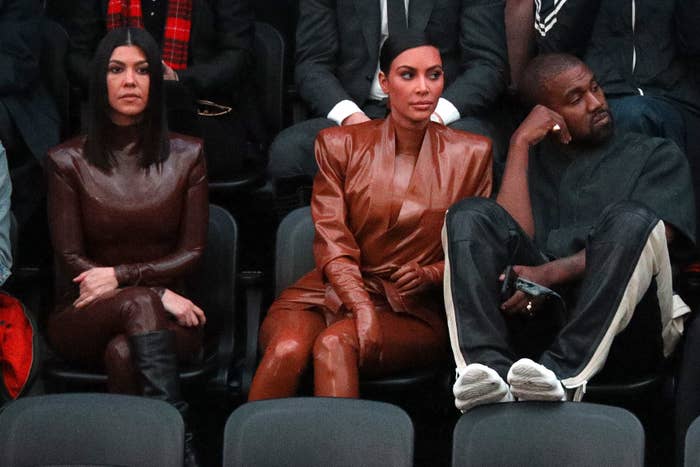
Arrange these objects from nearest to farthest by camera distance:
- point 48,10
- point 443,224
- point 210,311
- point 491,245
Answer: point 491,245 < point 443,224 < point 210,311 < point 48,10

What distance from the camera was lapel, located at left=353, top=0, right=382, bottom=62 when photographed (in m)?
4.59

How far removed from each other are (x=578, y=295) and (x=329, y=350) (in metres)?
0.59

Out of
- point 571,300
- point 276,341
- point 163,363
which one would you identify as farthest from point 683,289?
point 163,363

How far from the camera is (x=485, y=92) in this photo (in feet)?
14.9

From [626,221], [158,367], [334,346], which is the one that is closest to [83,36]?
[158,367]

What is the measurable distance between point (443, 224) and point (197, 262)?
0.63 m

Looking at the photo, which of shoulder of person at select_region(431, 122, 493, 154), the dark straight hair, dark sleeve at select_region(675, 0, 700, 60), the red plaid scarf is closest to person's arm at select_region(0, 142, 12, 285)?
the dark straight hair

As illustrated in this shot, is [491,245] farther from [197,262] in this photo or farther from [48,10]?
[48,10]

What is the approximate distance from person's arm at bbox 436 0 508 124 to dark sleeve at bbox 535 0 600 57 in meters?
0.13

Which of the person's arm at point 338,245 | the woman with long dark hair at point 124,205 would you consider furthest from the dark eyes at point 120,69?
the person's arm at point 338,245

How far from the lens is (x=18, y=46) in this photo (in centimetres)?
451

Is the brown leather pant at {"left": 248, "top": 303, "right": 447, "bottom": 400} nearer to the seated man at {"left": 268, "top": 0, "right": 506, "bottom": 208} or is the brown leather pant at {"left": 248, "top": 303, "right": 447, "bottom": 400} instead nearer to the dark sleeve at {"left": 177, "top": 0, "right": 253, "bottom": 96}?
the seated man at {"left": 268, "top": 0, "right": 506, "bottom": 208}

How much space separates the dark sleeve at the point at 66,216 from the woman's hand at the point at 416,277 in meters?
0.76

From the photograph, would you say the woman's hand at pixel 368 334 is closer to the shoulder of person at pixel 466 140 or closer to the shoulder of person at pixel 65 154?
the shoulder of person at pixel 466 140
